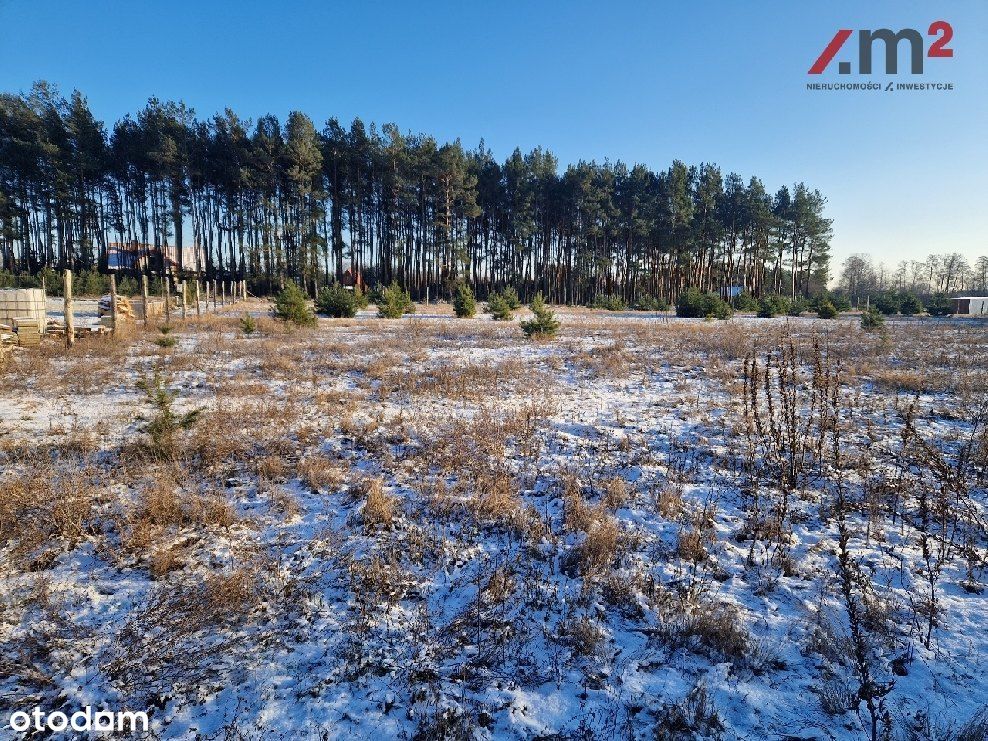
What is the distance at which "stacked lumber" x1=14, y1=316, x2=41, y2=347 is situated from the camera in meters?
13.0

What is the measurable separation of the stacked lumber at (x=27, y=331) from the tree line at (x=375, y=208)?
26.8 metres

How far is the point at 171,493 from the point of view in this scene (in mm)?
4309

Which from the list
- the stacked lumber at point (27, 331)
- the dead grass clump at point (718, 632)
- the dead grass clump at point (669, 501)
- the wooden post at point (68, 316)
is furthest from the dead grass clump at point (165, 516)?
the stacked lumber at point (27, 331)

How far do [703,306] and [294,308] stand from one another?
79.0 ft

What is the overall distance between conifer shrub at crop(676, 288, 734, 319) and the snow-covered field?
67.5ft

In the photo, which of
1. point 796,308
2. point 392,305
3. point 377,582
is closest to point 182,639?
point 377,582

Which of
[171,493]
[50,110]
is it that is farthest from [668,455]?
[50,110]

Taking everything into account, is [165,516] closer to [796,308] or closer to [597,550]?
[597,550]

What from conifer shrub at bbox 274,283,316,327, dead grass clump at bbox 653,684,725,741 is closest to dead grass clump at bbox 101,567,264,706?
dead grass clump at bbox 653,684,725,741

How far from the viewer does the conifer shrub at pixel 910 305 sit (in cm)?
3472

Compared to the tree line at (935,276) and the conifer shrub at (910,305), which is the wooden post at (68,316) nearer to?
the conifer shrub at (910,305)

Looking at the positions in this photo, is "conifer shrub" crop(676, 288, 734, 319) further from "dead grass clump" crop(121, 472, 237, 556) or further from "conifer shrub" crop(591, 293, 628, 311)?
"dead grass clump" crop(121, 472, 237, 556)

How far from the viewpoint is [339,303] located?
2552 cm

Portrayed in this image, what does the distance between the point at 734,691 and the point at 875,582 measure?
69.5 inches
